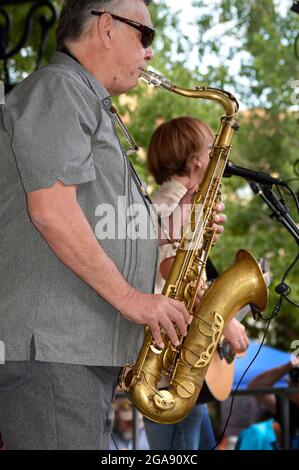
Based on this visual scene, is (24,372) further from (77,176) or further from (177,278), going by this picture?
(177,278)

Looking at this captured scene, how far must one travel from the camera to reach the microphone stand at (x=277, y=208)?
305cm

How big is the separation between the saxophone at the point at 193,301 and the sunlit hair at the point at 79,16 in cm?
36

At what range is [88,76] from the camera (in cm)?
241

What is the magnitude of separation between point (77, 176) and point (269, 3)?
25.8 feet

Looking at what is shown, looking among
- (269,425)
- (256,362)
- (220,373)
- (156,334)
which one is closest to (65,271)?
(156,334)

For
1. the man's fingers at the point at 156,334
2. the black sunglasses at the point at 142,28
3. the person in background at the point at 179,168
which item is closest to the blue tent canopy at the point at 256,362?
the person in background at the point at 179,168

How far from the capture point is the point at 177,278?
2.86m

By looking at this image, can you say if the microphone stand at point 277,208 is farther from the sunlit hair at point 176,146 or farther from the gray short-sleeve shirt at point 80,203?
the gray short-sleeve shirt at point 80,203

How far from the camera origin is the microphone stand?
120 inches

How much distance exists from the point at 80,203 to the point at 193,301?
0.76 metres

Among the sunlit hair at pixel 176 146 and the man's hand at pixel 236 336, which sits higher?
the sunlit hair at pixel 176 146

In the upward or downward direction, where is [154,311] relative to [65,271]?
downward

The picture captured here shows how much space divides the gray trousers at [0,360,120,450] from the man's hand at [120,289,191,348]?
0.71 feet

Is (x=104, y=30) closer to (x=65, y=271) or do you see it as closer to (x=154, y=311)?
(x=65, y=271)
